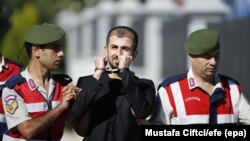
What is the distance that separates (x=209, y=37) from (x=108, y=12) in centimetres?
1872

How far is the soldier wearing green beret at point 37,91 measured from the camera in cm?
663

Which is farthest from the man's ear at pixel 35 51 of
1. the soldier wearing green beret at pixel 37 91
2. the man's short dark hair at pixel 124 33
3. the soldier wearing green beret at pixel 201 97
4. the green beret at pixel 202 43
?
the green beret at pixel 202 43

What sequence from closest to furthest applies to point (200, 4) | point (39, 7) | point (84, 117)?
point (84, 117) < point (200, 4) < point (39, 7)

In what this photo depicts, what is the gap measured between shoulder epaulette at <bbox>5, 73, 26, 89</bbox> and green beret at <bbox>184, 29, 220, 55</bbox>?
1163mm

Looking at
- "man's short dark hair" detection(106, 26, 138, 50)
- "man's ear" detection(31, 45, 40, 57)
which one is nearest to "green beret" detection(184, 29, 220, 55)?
"man's short dark hair" detection(106, 26, 138, 50)

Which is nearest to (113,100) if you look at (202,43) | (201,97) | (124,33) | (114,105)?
(114,105)

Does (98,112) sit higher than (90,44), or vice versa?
(98,112)

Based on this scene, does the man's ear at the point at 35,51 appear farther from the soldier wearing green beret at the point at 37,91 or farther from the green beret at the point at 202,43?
the green beret at the point at 202,43

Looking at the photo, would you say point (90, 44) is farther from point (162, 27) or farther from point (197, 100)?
point (197, 100)

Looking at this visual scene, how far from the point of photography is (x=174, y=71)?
60.3ft

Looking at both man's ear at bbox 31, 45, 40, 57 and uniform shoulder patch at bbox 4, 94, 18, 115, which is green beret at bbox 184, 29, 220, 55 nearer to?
man's ear at bbox 31, 45, 40, 57

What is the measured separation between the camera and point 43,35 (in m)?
6.72

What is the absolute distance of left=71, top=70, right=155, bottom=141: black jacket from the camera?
6.46m

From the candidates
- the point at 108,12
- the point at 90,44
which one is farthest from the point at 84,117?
the point at 90,44
